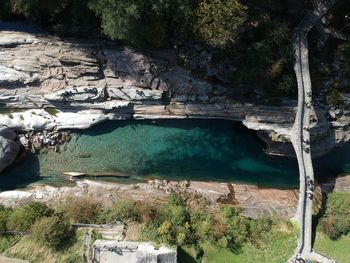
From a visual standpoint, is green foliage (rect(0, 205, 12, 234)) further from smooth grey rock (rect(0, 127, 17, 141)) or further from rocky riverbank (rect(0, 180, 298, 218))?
smooth grey rock (rect(0, 127, 17, 141))

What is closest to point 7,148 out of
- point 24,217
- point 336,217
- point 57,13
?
point 24,217

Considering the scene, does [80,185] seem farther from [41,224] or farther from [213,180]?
[213,180]

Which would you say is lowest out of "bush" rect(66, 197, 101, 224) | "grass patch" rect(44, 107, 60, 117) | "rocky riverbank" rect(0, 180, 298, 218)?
"bush" rect(66, 197, 101, 224)

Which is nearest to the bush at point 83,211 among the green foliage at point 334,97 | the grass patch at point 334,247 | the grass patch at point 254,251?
the grass patch at point 254,251

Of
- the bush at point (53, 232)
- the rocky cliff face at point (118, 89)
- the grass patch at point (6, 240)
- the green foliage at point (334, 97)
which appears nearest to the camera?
the bush at point (53, 232)

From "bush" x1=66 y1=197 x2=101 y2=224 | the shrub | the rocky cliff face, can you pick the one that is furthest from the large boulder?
the shrub

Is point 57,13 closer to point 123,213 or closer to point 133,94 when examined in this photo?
point 133,94

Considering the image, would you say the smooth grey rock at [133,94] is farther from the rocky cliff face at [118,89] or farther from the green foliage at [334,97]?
the green foliage at [334,97]
